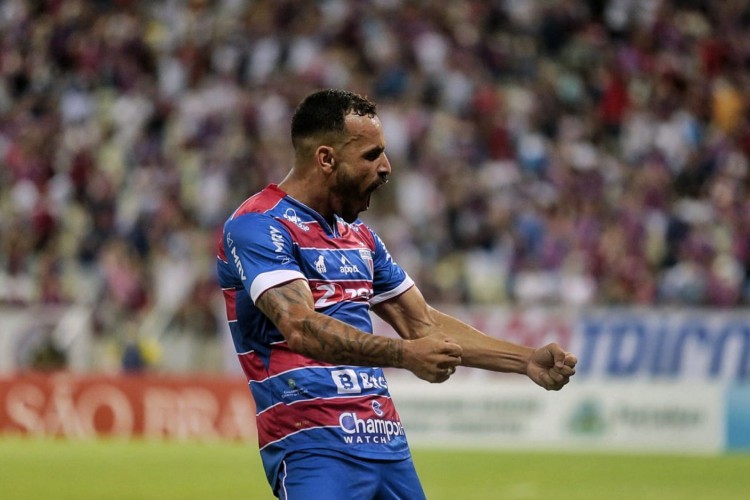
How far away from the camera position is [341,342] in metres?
4.96

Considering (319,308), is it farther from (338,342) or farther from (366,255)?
(338,342)

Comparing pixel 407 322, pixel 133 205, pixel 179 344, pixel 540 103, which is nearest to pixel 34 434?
pixel 179 344

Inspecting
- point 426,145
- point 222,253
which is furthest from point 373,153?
point 426,145

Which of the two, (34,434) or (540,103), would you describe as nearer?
(34,434)

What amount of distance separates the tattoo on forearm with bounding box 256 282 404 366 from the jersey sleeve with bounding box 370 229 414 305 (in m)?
0.83

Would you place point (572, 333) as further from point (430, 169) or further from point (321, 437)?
point (321, 437)

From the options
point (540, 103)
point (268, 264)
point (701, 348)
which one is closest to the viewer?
point (268, 264)

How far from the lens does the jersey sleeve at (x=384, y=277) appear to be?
5.91 meters

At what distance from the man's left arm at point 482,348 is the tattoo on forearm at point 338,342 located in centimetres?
62

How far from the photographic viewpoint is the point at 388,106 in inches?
885

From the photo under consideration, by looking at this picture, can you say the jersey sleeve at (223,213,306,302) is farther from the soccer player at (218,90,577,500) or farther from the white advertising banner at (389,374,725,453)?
the white advertising banner at (389,374,725,453)

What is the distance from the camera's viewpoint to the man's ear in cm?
540

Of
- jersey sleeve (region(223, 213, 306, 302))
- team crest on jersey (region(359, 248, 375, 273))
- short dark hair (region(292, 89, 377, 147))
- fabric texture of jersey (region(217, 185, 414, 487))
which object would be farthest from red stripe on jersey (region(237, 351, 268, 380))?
short dark hair (region(292, 89, 377, 147))

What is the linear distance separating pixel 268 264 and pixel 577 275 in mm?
14452
